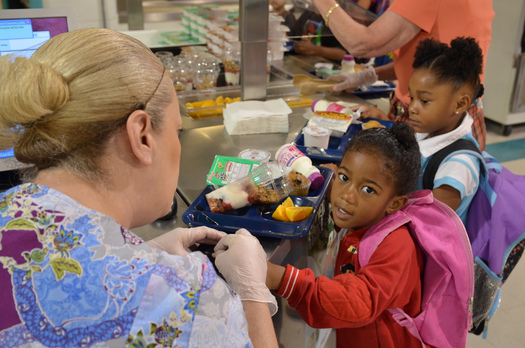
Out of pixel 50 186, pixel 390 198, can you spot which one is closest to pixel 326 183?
pixel 390 198

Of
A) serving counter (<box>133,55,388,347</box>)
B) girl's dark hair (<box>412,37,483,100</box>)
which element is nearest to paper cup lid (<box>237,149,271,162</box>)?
serving counter (<box>133,55,388,347</box>)

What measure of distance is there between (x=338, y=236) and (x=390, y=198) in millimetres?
633

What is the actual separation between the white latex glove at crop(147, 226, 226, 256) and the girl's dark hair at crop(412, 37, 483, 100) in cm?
113

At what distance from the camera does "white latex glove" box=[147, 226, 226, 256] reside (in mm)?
1135

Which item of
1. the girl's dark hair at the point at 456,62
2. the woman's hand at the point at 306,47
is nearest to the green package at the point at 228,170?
the girl's dark hair at the point at 456,62

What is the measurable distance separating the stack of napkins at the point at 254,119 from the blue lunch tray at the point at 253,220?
29.4 inches

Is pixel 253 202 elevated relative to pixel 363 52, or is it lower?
lower

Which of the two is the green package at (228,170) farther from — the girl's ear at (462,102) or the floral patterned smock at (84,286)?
the girl's ear at (462,102)

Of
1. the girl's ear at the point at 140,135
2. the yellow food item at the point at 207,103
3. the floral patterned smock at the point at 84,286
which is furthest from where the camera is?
the yellow food item at the point at 207,103

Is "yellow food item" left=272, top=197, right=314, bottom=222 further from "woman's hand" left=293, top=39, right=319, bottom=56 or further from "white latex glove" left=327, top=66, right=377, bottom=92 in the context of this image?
"woman's hand" left=293, top=39, right=319, bottom=56

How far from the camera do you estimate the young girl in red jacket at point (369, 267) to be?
47.2 inches

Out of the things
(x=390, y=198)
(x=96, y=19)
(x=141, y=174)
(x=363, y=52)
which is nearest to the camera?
(x=141, y=174)

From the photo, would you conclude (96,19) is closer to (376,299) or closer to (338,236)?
(338,236)

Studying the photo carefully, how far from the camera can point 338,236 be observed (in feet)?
6.52
